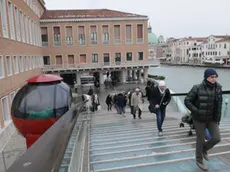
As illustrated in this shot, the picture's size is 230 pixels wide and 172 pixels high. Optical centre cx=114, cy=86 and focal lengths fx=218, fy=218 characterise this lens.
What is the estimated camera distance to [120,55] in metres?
35.0

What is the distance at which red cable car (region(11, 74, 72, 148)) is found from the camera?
4.43 meters

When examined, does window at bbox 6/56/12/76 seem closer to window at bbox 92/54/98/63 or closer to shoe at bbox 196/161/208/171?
shoe at bbox 196/161/208/171

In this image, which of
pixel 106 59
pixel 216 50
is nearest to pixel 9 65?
pixel 106 59

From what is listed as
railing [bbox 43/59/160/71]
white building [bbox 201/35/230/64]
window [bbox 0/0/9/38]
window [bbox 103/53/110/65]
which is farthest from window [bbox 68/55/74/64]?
white building [bbox 201/35/230/64]

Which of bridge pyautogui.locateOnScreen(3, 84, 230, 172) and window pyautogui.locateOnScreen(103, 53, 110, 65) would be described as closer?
bridge pyautogui.locateOnScreen(3, 84, 230, 172)

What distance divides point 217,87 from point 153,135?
2.82m

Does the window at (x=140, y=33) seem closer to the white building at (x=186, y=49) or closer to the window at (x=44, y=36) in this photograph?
the window at (x=44, y=36)

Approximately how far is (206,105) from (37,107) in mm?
3182

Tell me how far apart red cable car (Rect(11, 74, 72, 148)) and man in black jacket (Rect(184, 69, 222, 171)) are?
265 centimetres

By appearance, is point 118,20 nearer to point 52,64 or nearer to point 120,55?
point 120,55

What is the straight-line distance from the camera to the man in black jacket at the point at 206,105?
10.8 ft

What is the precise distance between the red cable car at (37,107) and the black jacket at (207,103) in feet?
8.90

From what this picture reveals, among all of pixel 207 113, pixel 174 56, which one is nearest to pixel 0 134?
pixel 207 113

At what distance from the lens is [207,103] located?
10.8ft
